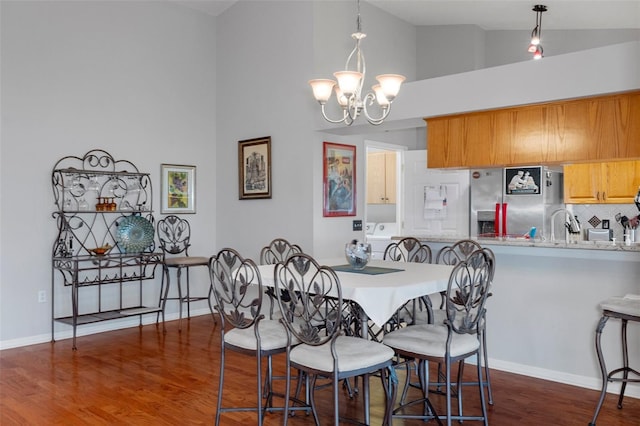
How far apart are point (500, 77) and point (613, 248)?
4.87ft

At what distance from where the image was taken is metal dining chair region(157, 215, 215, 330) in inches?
225

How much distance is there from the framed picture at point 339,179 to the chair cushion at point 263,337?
2424 millimetres

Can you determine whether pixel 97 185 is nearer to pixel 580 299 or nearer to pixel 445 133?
pixel 445 133

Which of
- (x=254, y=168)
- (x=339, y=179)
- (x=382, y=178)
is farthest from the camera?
(x=382, y=178)

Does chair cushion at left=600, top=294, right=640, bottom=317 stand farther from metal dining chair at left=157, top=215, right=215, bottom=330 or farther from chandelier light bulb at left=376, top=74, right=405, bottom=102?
metal dining chair at left=157, top=215, right=215, bottom=330

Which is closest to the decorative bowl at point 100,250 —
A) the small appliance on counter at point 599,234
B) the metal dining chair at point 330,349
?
the metal dining chair at point 330,349

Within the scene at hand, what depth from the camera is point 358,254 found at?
140 inches

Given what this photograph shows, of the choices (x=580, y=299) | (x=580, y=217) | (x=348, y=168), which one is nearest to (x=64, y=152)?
(x=348, y=168)

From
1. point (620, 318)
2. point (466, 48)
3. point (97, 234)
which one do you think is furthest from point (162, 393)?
point (466, 48)

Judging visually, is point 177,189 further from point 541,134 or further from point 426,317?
point 541,134

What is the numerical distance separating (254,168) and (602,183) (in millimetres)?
3939

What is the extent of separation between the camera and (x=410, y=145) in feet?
22.5

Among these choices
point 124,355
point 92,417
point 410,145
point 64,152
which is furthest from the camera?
point 410,145

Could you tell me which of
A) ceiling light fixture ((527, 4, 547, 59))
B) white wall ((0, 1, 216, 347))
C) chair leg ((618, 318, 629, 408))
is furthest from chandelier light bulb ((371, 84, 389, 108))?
white wall ((0, 1, 216, 347))
